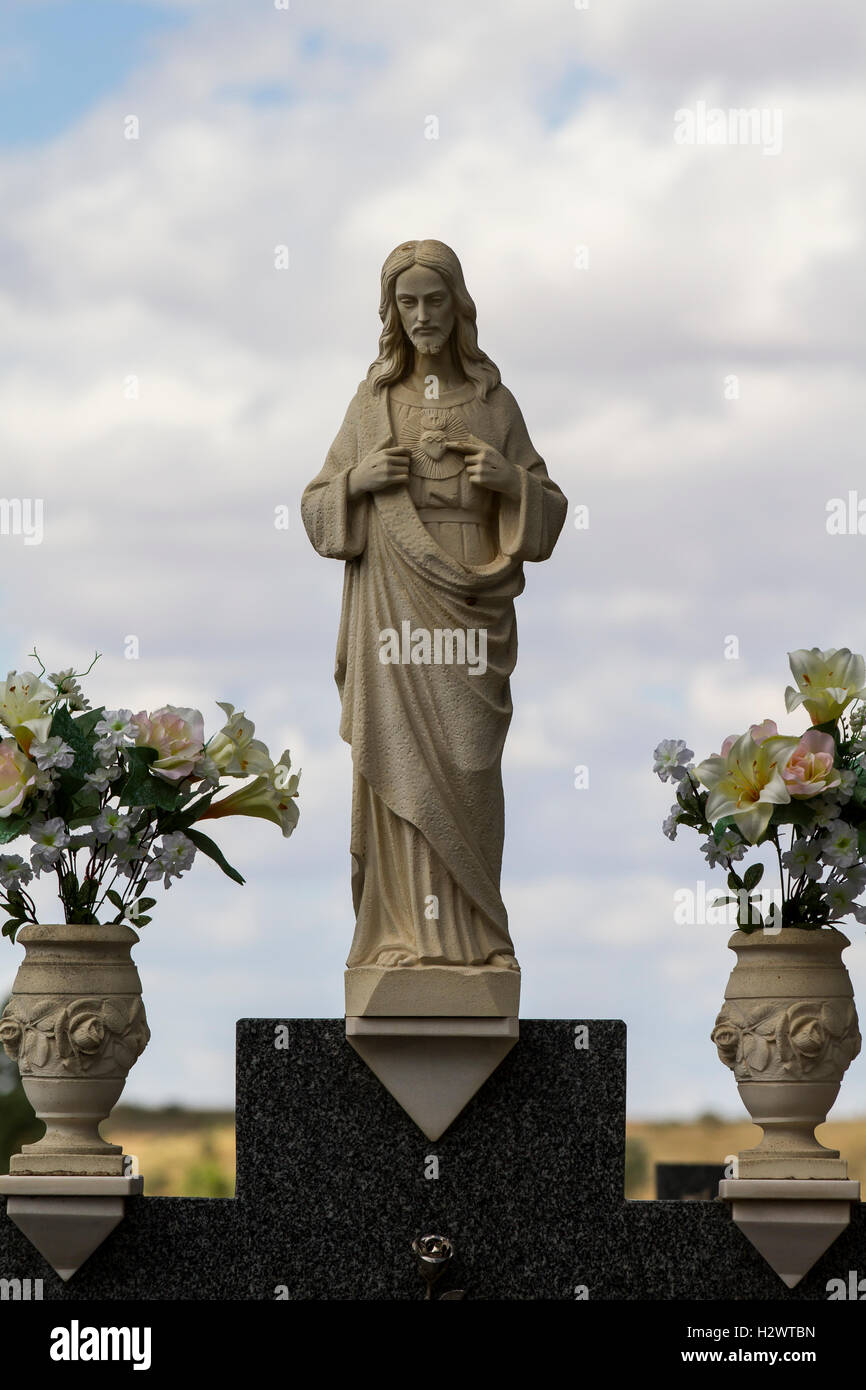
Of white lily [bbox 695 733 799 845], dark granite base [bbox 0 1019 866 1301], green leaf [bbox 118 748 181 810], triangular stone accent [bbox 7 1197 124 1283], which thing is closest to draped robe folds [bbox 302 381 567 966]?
dark granite base [bbox 0 1019 866 1301]

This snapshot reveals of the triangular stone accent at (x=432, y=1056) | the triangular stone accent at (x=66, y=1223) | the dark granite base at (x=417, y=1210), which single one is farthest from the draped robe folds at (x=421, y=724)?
the triangular stone accent at (x=66, y=1223)

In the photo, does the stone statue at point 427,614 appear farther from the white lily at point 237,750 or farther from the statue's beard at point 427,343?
the white lily at point 237,750

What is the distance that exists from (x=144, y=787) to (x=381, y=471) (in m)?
1.44

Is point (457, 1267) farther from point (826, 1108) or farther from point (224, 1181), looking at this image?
point (224, 1181)

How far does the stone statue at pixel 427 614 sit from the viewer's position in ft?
26.0

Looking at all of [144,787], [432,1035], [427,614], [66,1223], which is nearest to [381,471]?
[427,614]

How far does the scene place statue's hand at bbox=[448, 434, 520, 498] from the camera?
26.5 ft

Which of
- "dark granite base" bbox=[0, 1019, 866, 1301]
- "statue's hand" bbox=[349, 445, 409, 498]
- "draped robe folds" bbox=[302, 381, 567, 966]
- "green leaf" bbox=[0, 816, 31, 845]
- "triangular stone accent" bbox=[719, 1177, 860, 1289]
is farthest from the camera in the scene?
"statue's hand" bbox=[349, 445, 409, 498]

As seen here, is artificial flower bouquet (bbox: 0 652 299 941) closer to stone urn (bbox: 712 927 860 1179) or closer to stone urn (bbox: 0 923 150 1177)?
stone urn (bbox: 0 923 150 1177)

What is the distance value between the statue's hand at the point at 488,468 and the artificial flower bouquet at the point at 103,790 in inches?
49.1

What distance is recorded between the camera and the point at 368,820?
26.3ft

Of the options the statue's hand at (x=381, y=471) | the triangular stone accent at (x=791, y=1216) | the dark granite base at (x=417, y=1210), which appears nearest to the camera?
the triangular stone accent at (x=791, y=1216)

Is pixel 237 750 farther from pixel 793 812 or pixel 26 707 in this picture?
pixel 793 812

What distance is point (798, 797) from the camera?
7.69 m
